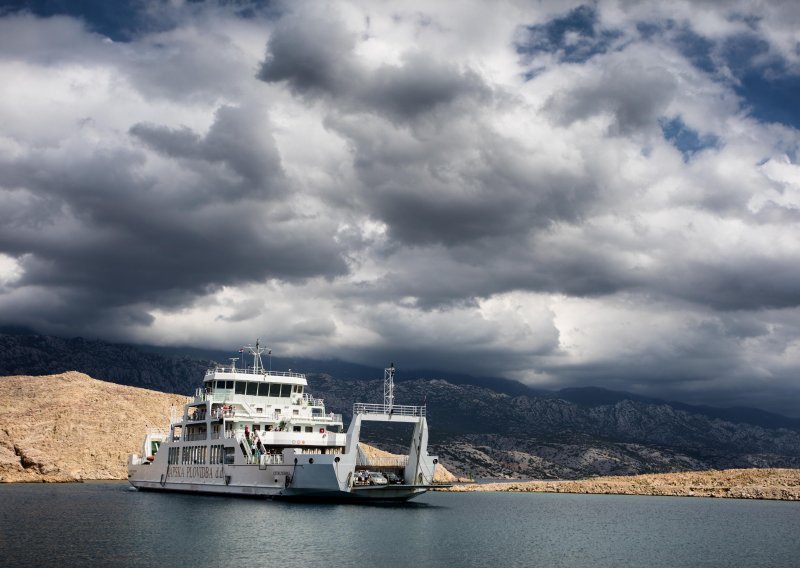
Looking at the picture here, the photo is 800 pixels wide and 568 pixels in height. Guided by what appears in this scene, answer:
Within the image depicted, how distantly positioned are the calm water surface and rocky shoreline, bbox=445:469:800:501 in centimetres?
3781

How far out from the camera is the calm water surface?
40.8 metres

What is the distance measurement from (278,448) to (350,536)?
1024 inches

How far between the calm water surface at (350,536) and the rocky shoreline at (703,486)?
37807 millimetres

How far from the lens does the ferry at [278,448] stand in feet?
213

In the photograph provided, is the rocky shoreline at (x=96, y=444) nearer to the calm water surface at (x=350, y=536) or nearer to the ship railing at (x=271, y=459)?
the calm water surface at (x=350, y=536)

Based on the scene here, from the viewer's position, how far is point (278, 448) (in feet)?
238

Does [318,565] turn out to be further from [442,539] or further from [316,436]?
[316,436]

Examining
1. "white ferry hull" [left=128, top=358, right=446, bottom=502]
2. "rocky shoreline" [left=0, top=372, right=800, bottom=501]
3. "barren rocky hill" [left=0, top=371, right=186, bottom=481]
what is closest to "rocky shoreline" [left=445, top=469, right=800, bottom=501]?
"rocky shoreline" [left=0, top=372, right=800, bottom=501]

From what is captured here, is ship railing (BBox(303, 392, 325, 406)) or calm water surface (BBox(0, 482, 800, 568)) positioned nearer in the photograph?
calm water surface (BBox(0, 482, 800, 568))

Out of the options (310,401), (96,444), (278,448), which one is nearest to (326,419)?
(310,401)

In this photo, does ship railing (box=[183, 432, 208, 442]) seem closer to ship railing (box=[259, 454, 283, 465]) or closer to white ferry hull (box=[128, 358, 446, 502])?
white ferry hull (box=[128, 358, 446, 502])

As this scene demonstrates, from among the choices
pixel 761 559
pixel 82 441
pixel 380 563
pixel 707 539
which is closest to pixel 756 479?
pixel 707 539

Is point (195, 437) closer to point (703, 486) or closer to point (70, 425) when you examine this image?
point (70, 425)

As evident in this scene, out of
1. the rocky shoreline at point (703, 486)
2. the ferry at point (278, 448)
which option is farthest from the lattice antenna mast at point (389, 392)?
the rocky shoreline at point (703, 486)
